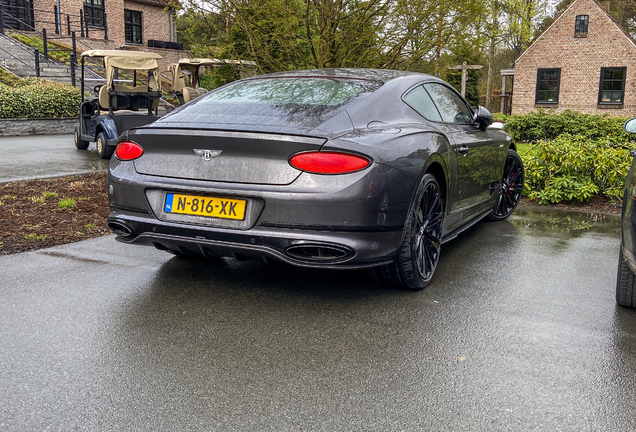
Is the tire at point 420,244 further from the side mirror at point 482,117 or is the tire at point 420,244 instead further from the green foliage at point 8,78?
the green foliage at point 8,78

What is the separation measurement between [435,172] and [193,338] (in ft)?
6.93

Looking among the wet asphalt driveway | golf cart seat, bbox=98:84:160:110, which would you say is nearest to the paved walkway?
golf cart seat, bbox=98:84:160:110

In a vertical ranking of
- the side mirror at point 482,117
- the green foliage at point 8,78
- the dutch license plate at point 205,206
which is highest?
the green foliage at point 8,78

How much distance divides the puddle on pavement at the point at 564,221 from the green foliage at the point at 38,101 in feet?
48.2

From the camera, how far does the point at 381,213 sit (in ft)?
12.2

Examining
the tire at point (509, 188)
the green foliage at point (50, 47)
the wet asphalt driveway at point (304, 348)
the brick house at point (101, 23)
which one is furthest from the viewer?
the brick house at point (101, 23)

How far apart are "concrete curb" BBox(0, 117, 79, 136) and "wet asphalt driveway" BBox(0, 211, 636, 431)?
43.3 ft

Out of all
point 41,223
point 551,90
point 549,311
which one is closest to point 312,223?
point 549,311

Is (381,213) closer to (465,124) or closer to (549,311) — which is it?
(549,311)

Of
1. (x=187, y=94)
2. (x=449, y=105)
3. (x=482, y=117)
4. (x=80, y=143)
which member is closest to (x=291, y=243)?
(x=449, y=105)

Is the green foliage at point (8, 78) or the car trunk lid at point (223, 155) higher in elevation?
the green foliage at point (8, 78)

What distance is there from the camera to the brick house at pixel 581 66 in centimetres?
3338

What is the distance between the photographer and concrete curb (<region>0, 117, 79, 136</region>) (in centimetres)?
1656

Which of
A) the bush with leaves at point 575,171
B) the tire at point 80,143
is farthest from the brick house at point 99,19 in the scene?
the bush with leaves at point 575,171
